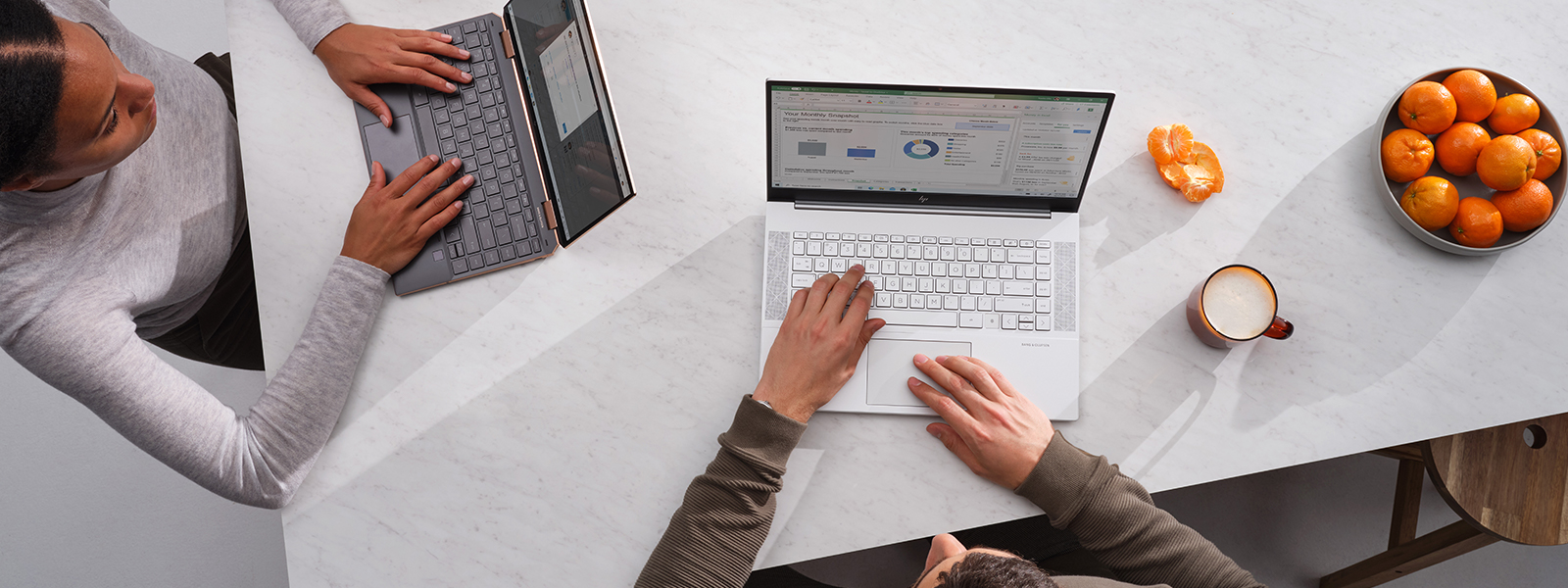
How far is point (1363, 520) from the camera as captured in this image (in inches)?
78.4

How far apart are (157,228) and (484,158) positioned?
474 millimetres

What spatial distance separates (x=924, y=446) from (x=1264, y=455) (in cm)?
51

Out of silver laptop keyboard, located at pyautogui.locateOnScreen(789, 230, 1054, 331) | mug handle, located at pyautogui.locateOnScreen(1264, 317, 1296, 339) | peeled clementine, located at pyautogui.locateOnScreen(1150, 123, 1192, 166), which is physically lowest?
mug handle, located at pyautogui.locateOnScreen(1264, 317, 1296, 339)

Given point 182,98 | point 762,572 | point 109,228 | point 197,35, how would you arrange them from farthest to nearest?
point 197,35, point 762,572, point 182,98, point 109,228

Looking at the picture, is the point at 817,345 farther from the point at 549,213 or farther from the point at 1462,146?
the point at 1462,146

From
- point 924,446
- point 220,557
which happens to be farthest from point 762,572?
point 220,557

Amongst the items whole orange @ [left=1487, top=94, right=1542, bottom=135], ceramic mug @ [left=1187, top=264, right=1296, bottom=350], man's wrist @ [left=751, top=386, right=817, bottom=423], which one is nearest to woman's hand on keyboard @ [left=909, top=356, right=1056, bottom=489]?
man's wrist @ [left=751, top=386, right=817, bottom=423]

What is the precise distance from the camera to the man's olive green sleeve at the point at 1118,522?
108 cm

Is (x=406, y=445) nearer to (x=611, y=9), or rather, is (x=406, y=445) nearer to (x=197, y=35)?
(x=611, y=9)

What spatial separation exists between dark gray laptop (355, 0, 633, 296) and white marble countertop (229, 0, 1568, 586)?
0.14 feet

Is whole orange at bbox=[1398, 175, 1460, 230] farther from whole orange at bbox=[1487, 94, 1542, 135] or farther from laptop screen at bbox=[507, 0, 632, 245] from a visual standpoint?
laptop screen at bbox=[507, 0, 632, 245]

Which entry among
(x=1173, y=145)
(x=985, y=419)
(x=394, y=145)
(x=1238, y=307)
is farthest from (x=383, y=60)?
(x=1238, y=307)

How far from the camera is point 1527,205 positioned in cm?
114

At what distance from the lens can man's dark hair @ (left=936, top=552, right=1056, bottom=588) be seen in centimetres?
79
